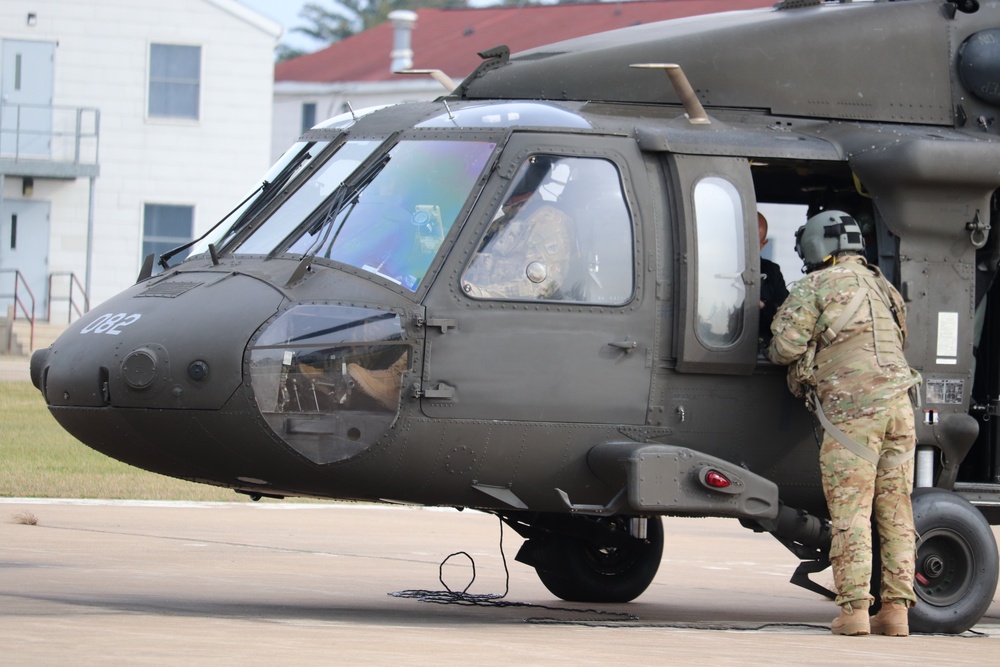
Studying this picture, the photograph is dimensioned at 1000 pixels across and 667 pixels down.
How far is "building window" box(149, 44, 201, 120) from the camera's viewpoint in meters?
35.0

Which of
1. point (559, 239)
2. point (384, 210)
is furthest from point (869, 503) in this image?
point (384, 210)

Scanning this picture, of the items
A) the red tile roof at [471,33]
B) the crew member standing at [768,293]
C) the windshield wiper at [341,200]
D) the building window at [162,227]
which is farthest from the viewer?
the red tile roof at [471,33]

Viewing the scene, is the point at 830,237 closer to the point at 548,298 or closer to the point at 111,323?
the point at 548,298

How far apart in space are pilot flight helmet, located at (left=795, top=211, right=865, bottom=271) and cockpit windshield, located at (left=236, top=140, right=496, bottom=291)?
1.83 metres

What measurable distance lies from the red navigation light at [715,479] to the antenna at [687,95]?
195cm

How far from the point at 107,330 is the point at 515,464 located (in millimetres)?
2146

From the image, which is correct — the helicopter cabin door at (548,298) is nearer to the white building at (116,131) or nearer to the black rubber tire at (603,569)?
the black rubber tire at (603,569)

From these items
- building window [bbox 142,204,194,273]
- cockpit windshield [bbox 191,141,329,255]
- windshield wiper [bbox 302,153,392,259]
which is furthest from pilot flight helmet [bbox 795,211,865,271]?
building window [bbox 142,204,194,273]

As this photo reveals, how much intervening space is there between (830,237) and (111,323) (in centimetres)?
379

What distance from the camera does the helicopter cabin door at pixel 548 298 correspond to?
8.60 m

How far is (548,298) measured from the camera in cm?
877

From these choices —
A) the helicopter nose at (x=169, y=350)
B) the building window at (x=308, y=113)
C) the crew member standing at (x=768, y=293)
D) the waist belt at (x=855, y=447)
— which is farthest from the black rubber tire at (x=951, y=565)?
the building window at (x=308, y=113)

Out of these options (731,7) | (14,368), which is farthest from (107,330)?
(731,7)

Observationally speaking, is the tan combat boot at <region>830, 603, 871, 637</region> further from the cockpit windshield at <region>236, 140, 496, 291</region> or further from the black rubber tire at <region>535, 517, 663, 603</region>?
the cockpit windshield at <region>236, 140, 496, 291</region>
